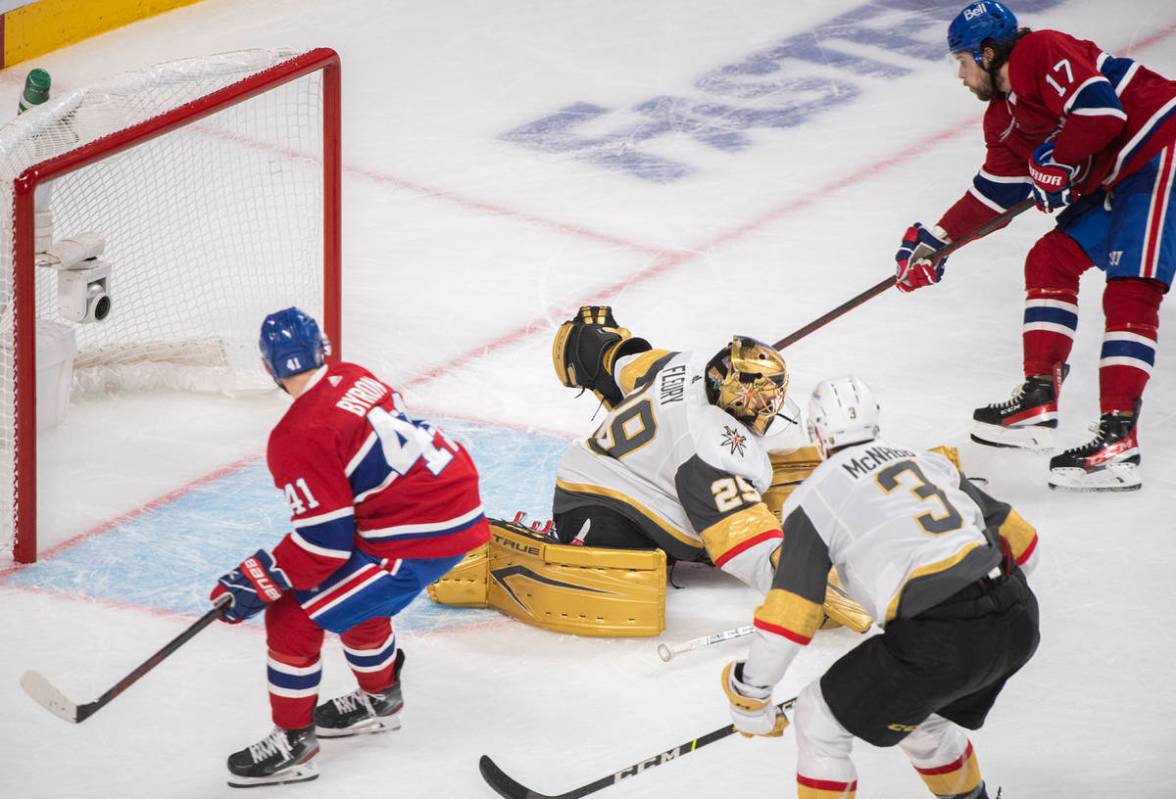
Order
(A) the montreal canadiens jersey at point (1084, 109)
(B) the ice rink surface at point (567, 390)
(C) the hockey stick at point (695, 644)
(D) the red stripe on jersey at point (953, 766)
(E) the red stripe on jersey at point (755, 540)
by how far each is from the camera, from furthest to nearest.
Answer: (A) the montreal canadiens jersey at point (1084, 109), (C) the hockey stick at point (695, 644), (E) the red stripe on jersey at point (755, 540), (B) the ice rink surface at point (567, 390), (D) the red stripe on jersey at point (953, 766)

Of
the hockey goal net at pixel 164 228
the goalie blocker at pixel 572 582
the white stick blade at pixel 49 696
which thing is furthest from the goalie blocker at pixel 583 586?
the hockey goal net at pixel 164 228

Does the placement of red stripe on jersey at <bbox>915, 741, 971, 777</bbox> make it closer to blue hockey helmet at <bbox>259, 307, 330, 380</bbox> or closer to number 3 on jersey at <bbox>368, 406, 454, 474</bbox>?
number 3 on jersey at <bbox>368, 406, 454, 474</bbox>

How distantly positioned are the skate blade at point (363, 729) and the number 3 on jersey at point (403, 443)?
60cm

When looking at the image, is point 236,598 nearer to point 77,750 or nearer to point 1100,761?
point 77,750

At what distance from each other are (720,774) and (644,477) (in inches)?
29.0

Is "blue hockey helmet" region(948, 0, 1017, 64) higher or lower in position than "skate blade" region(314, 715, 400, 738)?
higher

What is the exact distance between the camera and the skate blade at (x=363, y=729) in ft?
11.8

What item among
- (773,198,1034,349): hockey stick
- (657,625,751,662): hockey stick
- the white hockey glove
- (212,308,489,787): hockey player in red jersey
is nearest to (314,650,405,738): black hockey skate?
(212,308,489,787): hockey player in red jersey

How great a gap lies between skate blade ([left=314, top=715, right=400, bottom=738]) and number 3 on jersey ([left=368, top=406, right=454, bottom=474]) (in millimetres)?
598

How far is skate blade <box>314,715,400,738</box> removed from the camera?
3607 millimetres

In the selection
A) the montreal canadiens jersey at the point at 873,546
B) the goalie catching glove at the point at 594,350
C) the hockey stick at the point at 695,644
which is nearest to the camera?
the montreal canadiens jersey at the point at 873,546

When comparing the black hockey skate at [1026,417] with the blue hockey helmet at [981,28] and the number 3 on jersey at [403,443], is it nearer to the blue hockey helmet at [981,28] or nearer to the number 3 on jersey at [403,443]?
the blue hockey helmet at [981,28]

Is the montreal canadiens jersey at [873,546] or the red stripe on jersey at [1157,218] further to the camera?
the red stripe on jersey at [1157,218]

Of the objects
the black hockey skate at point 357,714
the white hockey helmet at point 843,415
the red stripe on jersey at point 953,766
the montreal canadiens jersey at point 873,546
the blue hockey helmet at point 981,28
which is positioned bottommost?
the black hockey skate at point 357,714
